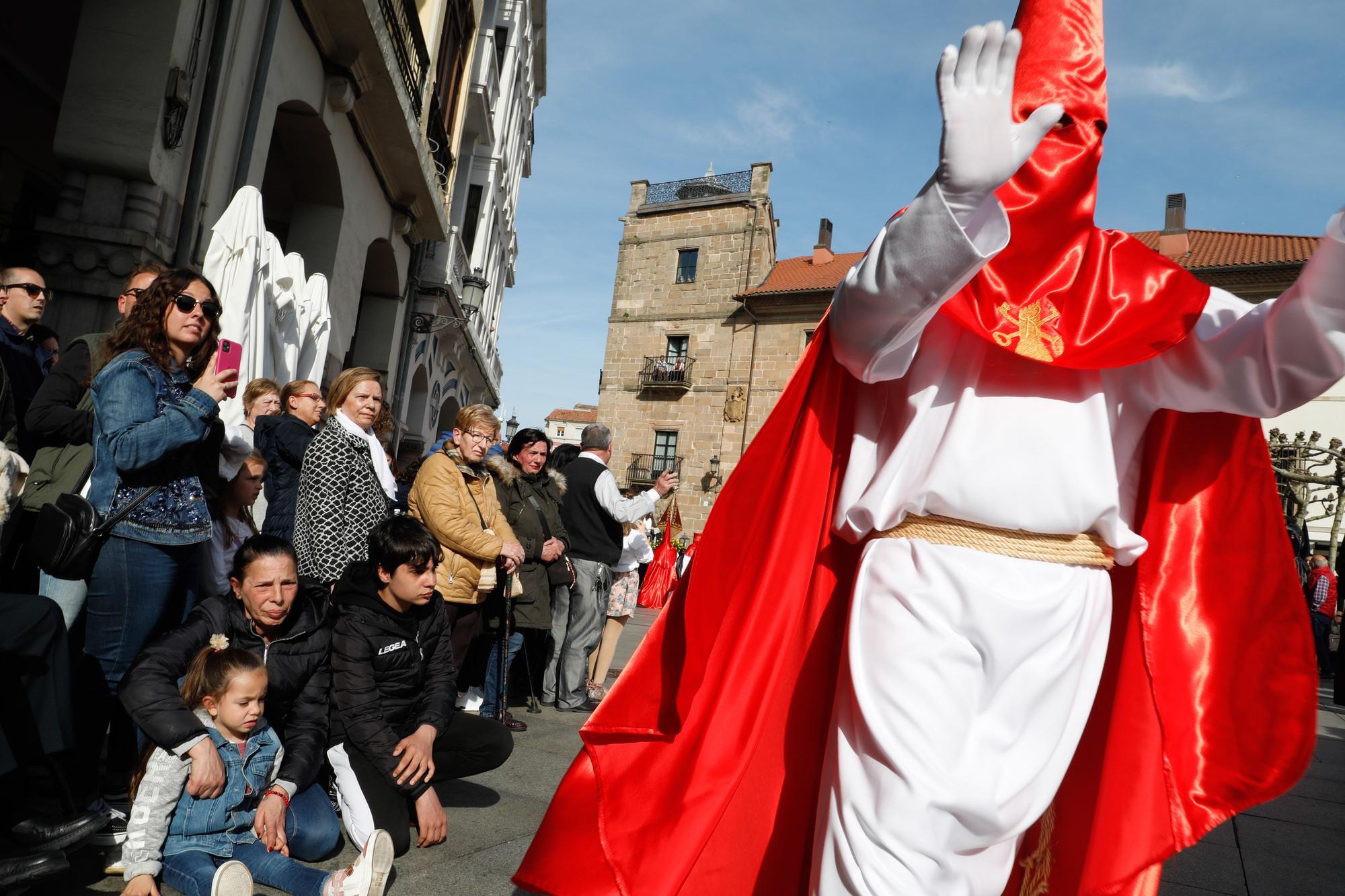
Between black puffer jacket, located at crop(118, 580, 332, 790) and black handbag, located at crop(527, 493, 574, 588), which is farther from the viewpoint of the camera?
black handbag, located at crop(527, 493, 574, 588)

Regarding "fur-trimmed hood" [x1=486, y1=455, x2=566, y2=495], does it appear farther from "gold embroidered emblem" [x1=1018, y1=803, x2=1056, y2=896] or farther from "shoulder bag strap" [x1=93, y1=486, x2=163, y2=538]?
"gold embroidered emblem" [x1=1018, y1=803, x2=1056, y2=896]

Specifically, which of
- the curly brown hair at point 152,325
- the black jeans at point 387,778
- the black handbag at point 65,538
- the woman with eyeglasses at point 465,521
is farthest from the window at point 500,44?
the black handbag at point 65,538

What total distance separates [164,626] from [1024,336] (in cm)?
287

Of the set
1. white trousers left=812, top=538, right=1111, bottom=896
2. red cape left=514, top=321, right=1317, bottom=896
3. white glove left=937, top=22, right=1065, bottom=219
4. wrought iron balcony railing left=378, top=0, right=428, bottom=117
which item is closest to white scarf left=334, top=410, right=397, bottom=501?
red cape left=514, top=321, right=1317, bottom=896

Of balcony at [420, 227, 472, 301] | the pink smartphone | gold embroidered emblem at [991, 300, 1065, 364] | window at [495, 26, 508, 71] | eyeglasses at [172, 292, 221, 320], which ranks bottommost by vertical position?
the pink smartphone

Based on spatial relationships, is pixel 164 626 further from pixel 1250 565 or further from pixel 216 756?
pixel 1250 565

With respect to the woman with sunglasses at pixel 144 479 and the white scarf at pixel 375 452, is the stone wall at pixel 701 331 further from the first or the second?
the woman with sunglasses at pixel 144 479

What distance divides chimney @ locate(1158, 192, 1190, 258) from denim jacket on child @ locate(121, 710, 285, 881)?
31300 millimetres

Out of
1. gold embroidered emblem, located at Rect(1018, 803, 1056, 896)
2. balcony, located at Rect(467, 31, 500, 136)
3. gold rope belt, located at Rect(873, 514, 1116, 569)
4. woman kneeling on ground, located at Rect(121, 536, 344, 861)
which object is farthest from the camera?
balcony, located at Rect(467, 31, 500, 136)

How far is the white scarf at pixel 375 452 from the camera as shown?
4414mm

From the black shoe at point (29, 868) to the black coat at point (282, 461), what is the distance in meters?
2.57

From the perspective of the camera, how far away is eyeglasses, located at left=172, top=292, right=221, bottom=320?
127 inches

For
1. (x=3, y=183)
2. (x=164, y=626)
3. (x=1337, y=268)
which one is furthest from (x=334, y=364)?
(x=1337, y=268)

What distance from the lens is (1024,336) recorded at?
1942mm
